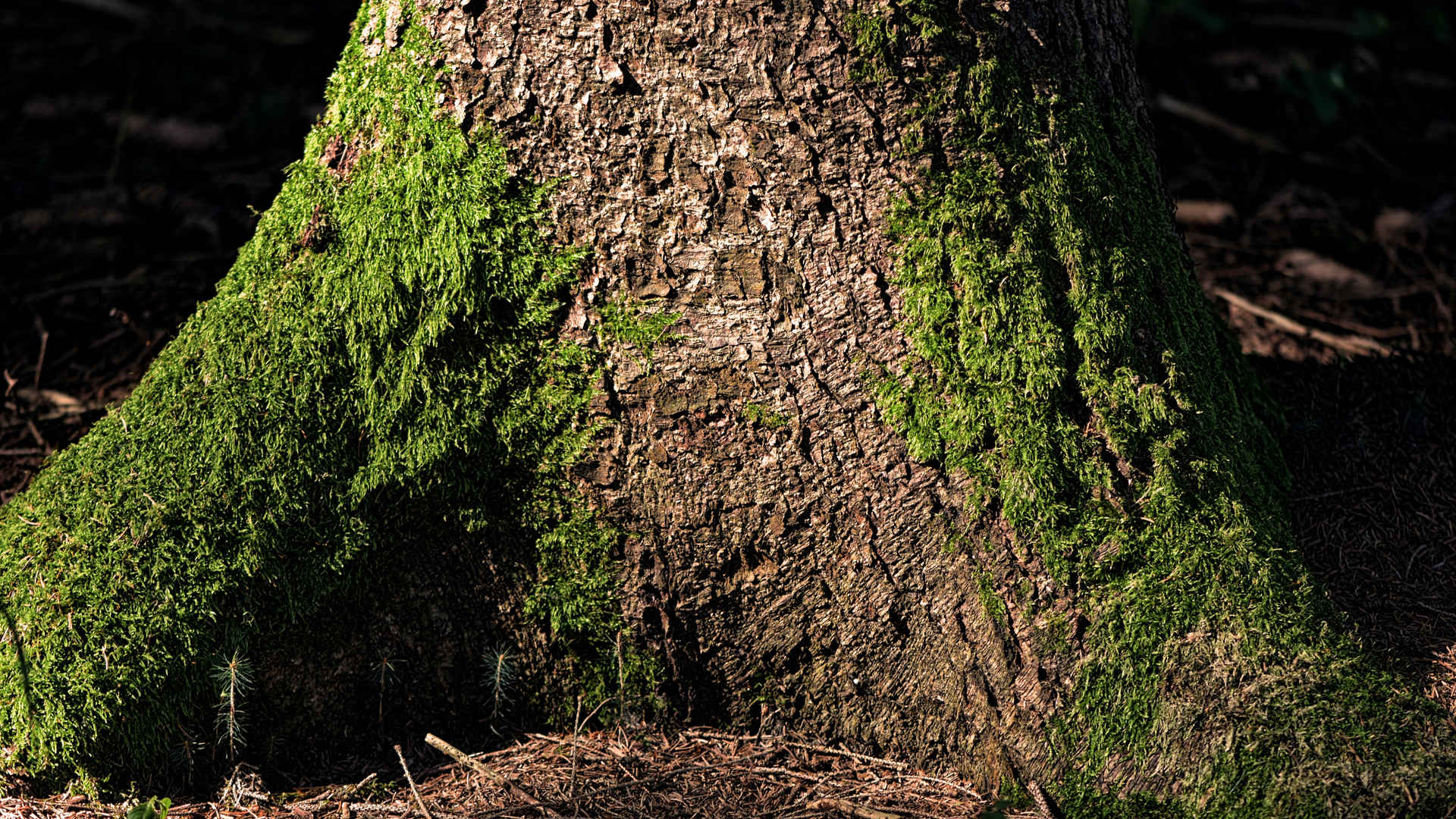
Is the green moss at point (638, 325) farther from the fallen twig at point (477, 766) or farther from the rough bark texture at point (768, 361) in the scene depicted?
the fallen twig at point (477, 766)

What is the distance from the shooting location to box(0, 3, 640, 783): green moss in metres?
2.04

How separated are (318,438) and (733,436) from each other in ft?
2.96

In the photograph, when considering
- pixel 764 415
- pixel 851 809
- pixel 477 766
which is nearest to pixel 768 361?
pixel 764 415

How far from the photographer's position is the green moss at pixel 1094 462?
1978 millimetres

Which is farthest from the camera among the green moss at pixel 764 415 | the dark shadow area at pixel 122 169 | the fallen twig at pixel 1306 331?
the fallen twig at pixel 1306 331

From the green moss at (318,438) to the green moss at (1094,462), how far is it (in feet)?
2.61

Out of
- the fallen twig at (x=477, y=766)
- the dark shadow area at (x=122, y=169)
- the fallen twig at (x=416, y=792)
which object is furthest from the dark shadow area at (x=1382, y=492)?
the dark shadow area at (x=122, y=169)

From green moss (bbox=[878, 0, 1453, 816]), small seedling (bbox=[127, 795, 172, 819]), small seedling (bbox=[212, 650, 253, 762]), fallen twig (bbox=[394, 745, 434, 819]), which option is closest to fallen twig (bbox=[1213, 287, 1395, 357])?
green moss (bbox=[878, 0, 1453, 816])

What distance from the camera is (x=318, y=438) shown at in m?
2.15

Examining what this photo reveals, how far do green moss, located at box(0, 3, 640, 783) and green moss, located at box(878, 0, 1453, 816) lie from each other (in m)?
0.80

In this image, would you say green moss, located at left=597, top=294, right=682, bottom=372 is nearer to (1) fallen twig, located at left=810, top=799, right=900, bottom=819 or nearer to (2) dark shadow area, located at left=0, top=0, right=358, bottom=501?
(1) fallen twig, located at left=810, top=799, right=900, bottom=819

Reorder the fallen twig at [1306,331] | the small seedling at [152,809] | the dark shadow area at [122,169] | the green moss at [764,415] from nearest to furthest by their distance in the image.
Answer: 1. the small seedling at [152,809]
2. the green moss at [764,415]
3. the dark shadow area at [122,169]
4. the fallen twig at [1306,331]

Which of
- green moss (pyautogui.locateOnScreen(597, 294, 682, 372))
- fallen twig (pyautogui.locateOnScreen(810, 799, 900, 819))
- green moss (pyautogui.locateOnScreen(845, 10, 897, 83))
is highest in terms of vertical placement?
green moss (pyautogui.locateOnScreen(845, 10, 897, 83))

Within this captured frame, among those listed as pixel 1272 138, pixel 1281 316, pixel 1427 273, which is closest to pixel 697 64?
pixel 1281 316
